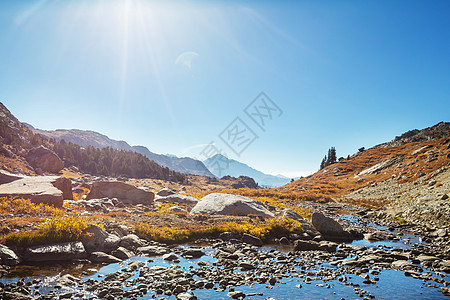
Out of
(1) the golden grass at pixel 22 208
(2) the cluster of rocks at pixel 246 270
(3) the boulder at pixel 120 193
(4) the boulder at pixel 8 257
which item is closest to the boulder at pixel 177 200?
(3) the boulder at pixel 120 193

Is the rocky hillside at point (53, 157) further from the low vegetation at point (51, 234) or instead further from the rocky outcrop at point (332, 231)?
the rocky outcrop at point (332, 231)

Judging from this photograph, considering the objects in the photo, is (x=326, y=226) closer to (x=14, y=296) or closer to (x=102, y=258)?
(x=102, y=258)

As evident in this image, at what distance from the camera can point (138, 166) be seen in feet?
410

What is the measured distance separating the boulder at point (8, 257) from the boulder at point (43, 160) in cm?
6774

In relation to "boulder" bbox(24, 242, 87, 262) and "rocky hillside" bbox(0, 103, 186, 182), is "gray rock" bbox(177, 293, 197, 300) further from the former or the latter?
"rocky hillside" bbox(0, 103, 186, 182)

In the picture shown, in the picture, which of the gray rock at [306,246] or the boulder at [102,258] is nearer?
the boulder at [102,258]

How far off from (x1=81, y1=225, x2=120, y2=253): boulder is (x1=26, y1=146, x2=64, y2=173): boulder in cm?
6702

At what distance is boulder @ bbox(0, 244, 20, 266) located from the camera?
1067 centimetres

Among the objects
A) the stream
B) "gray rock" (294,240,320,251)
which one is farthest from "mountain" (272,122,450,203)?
the stream

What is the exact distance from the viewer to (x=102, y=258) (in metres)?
12.5

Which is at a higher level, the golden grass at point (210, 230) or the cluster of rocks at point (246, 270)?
the golden grass at point (210, 230)

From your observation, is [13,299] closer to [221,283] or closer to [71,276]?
[71,276]

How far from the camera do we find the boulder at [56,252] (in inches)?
456

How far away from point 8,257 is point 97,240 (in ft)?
13.0
